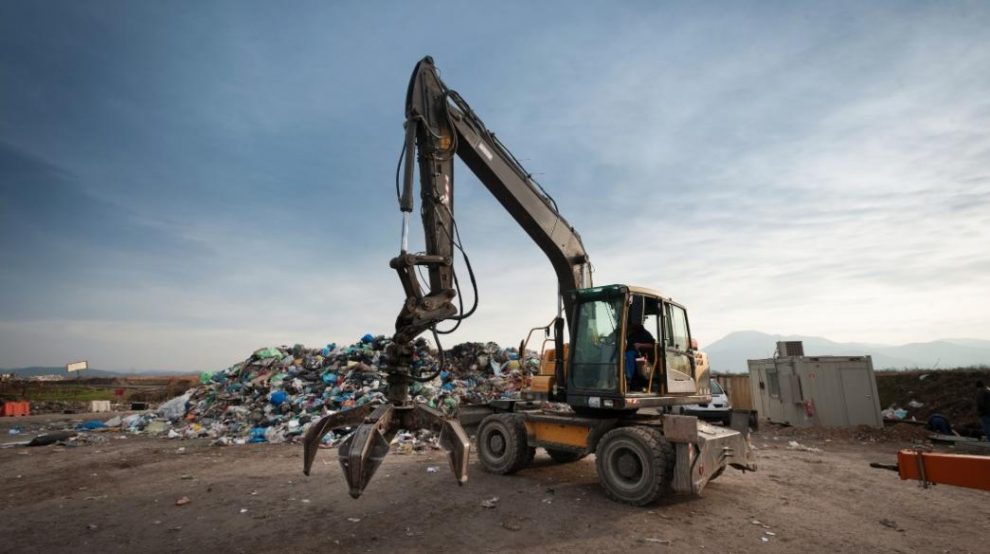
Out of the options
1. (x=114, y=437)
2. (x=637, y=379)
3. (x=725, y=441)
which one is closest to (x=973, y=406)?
(x=725, y=441)

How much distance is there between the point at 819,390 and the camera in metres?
13.3

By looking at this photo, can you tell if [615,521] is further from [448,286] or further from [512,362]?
[512,362]

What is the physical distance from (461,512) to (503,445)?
2.16m

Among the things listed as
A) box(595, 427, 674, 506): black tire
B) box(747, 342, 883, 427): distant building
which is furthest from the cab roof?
box(747, 342, 883, 427): distant building

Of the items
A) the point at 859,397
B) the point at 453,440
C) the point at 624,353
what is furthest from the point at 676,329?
the point at 859,397

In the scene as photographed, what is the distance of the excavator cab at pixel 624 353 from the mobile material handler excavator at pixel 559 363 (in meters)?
0.02

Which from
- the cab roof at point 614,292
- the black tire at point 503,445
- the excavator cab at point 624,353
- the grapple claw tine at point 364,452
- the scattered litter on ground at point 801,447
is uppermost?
the cab roof at point 614,292

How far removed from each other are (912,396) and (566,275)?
1405 centimetres

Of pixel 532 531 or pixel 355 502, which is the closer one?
pixel 532 531

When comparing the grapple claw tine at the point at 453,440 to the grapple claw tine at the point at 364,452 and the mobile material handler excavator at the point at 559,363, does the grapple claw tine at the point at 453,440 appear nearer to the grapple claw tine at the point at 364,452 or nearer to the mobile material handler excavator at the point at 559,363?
the mobile material handler excavator at the point at 559,363

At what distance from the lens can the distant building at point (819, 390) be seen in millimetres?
12688

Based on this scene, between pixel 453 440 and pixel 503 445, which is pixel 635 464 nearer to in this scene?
pixel 503 445

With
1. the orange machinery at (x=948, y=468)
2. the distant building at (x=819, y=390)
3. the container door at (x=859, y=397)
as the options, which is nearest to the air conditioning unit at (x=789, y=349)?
the distant building at (x=819, y=390)

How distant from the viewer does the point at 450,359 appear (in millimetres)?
17469
